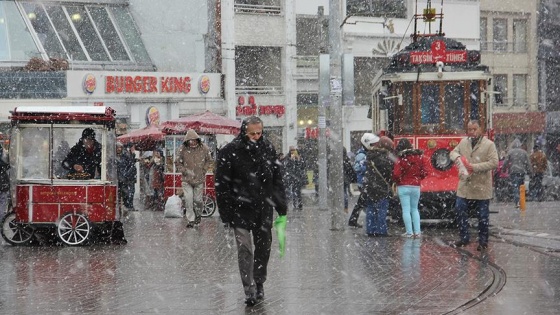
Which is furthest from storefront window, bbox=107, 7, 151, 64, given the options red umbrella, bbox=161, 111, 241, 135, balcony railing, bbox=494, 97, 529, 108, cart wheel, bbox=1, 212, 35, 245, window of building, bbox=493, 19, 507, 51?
cart wheel, bbox=1, 212, 35, 245

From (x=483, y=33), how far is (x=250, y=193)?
47.2 meters

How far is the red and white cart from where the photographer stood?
17359mm

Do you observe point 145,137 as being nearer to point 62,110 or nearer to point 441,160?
point 441,160

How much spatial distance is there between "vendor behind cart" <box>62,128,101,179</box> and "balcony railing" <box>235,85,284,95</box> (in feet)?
95.1

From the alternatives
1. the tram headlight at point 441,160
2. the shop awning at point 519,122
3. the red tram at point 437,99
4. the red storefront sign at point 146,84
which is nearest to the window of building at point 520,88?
the shop awning at point 519,122

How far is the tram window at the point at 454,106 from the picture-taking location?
836 inches

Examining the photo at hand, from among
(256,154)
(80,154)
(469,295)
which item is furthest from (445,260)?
(80,154)

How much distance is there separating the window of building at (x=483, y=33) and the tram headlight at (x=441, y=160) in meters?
36.6

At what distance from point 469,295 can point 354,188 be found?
27.9 m

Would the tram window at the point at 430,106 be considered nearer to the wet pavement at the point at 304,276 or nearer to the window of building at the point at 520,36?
the wet pavement at the point at 304,276

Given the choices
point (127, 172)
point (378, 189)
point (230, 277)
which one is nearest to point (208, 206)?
point (127, 172)

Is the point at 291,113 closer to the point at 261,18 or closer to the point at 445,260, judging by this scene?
the point at 261,18

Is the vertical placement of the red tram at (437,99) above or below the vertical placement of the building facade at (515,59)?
below

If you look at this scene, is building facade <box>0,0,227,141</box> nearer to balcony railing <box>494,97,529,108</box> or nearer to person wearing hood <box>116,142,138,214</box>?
person wearing hood <box>116,142,138,214</box>
